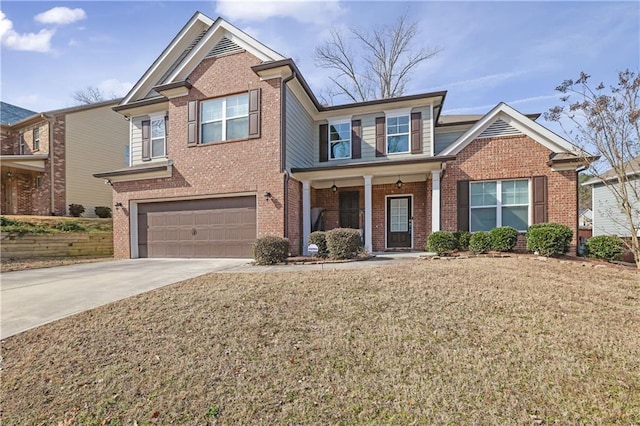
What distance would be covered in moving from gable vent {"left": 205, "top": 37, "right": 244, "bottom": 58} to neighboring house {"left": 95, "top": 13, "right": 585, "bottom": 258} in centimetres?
4

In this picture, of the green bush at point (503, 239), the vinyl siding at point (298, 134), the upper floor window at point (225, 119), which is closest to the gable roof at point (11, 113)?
the upper floor window at point (225, 119)

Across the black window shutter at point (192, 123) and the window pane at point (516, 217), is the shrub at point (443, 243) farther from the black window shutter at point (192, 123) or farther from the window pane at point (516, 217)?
the black window shutter at point (192, 123)

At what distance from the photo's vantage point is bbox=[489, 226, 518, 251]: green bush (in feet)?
29.0

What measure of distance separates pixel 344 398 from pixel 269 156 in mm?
8147

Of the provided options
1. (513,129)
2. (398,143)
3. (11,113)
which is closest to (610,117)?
(513,129)

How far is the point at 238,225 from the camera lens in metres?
10.4

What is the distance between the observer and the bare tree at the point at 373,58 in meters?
22.0

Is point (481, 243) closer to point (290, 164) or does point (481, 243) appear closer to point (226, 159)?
point (290, 164)

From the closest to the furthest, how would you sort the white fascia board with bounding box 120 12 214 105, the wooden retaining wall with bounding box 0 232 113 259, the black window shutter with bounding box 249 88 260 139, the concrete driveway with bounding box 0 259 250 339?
the concrete driveway with bounding box 0 259 250 339
the black window shutter with bounding box 249 88 260 139
the wooden retaining wall with bounding box 0 232 113 259
the white fascia board with bounding box 120 12 214 105

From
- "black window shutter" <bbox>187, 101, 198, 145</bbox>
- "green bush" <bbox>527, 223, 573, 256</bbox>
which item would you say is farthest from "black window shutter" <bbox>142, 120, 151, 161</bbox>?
"green bush" <bbox>527, 223, 573, 256</bbox>

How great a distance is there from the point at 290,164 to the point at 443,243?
5.52 m

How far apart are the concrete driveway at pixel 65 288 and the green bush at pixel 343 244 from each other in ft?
9.09

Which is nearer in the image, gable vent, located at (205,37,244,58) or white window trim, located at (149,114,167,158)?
gable vent, located at (205,37,244,58)

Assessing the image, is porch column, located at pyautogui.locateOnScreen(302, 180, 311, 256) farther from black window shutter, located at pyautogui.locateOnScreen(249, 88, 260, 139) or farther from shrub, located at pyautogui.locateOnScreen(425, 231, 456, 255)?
shrub, located at pyautogui.locateOnScreen(425, 231, 456, 255)
